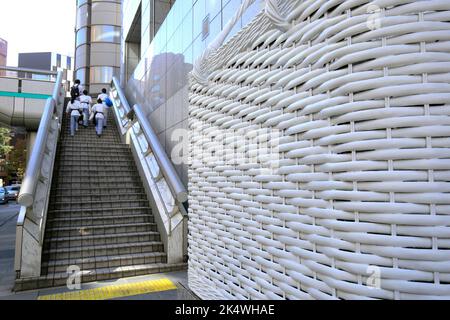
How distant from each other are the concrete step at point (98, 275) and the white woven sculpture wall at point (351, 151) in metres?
3.32

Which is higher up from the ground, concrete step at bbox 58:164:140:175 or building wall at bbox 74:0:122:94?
building wall at bbox 74:0:122:94

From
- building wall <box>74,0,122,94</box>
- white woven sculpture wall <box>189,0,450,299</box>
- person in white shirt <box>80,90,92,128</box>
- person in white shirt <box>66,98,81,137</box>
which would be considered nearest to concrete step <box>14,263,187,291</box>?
white woven sculpture wall <box>189,0,450,299</box>

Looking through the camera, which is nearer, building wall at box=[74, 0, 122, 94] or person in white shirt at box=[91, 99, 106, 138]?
person in white shirt at box=[91, 99, 106, 138]

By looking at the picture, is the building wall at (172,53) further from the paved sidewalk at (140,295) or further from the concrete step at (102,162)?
the paved sidewalk at (140,295)

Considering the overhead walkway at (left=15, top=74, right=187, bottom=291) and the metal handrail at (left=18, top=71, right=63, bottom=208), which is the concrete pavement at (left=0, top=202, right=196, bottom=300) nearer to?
the overhead walkway at (left=15, top=74, right=187, bottom=291)

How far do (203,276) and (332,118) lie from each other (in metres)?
2.00

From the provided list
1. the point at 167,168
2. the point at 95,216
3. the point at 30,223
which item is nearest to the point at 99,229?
the point at 95,216

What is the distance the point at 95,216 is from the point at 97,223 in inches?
10.0

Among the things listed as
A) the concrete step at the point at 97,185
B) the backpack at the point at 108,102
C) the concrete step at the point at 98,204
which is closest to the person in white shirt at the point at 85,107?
the backpack at the point at 108,102

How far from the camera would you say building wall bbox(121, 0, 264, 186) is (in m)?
5.71

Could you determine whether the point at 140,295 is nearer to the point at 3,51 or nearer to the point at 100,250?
the point at 100,250
